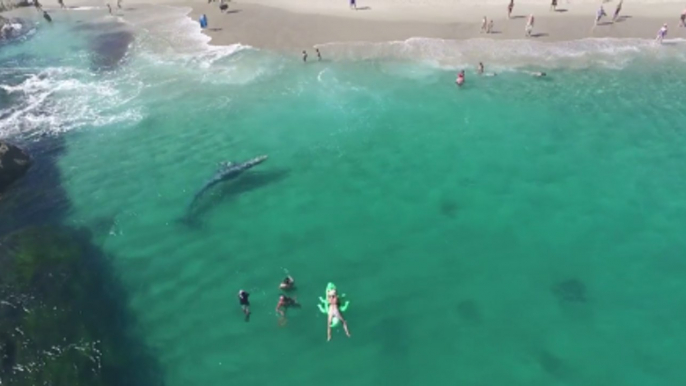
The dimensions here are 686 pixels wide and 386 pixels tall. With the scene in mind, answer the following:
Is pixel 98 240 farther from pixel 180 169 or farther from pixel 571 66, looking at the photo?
pixel 571 66

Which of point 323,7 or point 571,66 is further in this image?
point 323,7

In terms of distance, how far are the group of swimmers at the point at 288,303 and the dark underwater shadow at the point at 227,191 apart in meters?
7.21

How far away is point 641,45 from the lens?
46219 millimetres

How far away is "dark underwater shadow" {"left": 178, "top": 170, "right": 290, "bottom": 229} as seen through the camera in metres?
29.1

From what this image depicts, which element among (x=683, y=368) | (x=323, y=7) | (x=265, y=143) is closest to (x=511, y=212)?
(x=683, y=368)

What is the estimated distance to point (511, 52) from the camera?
45.9m

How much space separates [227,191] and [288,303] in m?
10.2

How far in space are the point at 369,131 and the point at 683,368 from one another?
23054 mm

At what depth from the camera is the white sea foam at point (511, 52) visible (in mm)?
44250

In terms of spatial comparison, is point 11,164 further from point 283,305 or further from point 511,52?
point 511,52

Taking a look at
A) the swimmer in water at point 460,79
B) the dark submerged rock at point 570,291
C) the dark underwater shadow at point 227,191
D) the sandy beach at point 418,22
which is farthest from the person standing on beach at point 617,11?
the dark underwater shadow at point 227,191

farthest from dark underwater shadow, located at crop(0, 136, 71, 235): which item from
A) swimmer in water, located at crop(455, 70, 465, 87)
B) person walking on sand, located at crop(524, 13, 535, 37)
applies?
person walking on sand, located at crop(524, 13, 535, 37)

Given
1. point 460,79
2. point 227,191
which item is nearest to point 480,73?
point 460,79

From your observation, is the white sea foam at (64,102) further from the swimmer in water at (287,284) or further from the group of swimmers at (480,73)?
the group of swimmers at (480,73)
